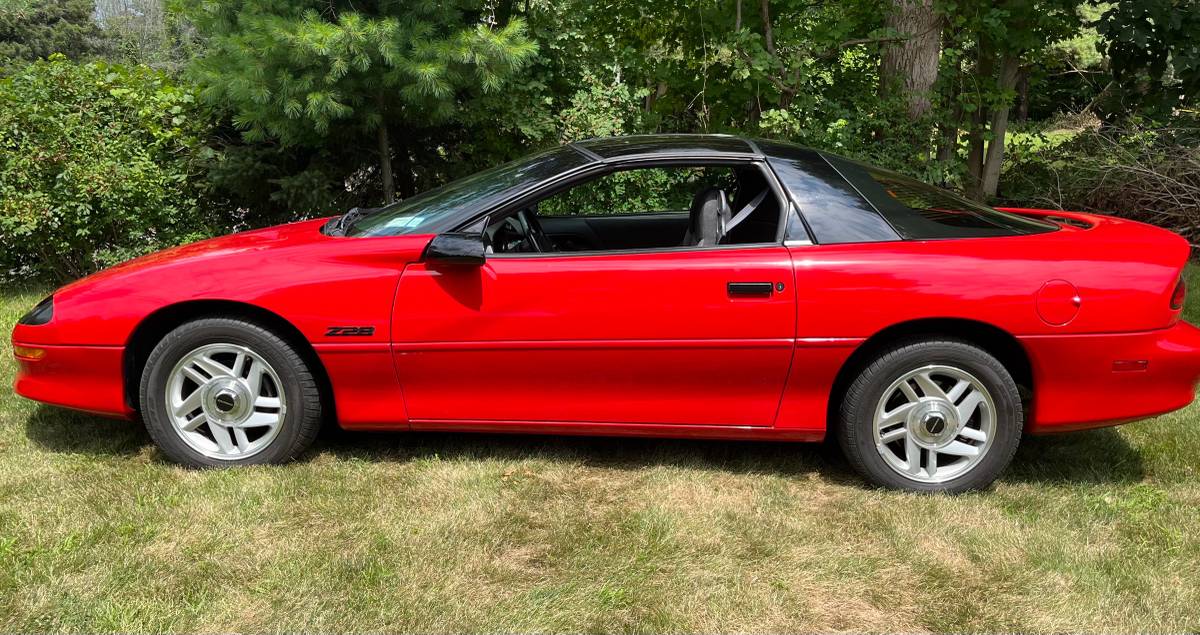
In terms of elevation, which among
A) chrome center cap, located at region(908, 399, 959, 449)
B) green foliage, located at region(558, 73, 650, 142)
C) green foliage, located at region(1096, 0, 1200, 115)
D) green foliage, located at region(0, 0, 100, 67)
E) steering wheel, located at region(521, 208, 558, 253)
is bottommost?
chrome center cap, located at region(908, 399, 959, 449)

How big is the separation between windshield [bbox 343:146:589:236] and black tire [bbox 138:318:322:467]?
0.58 meters

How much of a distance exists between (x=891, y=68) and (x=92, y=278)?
20.9 ft

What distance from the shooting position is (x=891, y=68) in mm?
7746

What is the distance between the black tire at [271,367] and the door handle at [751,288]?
1657mm

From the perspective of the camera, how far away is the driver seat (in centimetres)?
363

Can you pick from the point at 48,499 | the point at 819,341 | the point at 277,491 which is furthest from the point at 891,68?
the point at 48,499

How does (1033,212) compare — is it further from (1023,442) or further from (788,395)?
(788,395)

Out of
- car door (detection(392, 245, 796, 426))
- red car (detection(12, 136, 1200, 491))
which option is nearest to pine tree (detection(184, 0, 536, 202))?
red car (detection(12, 136, 1200, 491))

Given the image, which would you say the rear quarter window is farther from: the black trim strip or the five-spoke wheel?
the five-spoke wheel

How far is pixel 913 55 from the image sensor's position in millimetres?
7664

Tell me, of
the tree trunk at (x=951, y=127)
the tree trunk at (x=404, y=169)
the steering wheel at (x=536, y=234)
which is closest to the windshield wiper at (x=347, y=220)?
the steering wheel at (x=536, y=234)

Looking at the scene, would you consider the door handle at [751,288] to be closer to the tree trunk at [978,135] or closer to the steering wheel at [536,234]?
the steering wheel at [536,234]

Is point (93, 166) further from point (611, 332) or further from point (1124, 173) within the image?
point (1124, 173)

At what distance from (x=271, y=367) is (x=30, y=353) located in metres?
1.04
